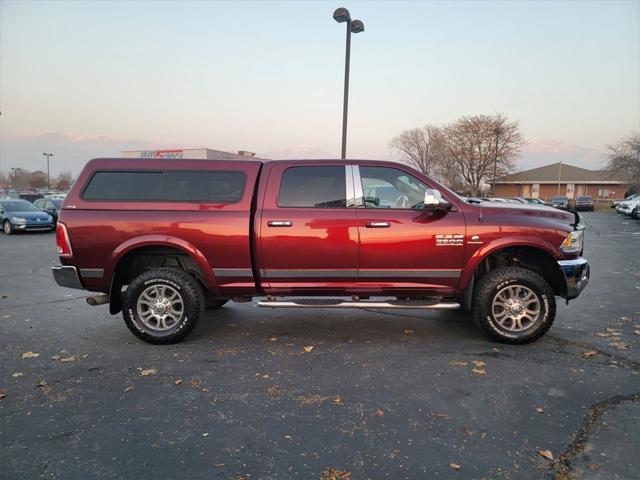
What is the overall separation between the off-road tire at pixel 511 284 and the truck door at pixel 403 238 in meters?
0.34

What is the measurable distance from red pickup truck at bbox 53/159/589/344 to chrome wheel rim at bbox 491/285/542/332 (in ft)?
0.05

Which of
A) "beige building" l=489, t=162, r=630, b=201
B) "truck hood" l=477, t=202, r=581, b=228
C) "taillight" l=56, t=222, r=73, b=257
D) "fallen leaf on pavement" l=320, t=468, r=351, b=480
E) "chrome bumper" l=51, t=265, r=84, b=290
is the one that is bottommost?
"fallen leaf on pavement" l=320, t=468, r=351, b=480

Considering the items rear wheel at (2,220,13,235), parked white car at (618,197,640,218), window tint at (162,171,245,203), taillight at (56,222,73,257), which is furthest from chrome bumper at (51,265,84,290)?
parked white car at (618,197,640,218)

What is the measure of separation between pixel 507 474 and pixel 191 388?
2.53 metres

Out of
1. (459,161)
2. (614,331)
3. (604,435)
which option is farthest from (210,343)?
(459,161)

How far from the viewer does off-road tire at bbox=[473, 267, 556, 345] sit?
477cm

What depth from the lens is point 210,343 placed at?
5.04m

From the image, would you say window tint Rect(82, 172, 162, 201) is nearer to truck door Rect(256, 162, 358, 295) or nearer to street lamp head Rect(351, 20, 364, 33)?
truck door Rect(256, 162, 358, 295)

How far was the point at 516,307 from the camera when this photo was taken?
4.84 metres

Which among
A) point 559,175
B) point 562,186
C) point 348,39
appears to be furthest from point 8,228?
point 562,186

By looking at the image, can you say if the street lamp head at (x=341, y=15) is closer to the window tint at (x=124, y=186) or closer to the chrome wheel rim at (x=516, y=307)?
the window tint at (x=124, y=186)

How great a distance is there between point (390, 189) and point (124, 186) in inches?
117

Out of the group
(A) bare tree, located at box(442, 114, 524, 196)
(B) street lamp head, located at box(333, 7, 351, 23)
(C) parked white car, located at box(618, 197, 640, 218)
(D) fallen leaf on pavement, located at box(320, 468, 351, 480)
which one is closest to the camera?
(D) fallen leaf on pavement, located at box(320, 468, 351, 480)

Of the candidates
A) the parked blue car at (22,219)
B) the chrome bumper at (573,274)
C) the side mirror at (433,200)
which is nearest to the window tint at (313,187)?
the side mirror at (433,200)
